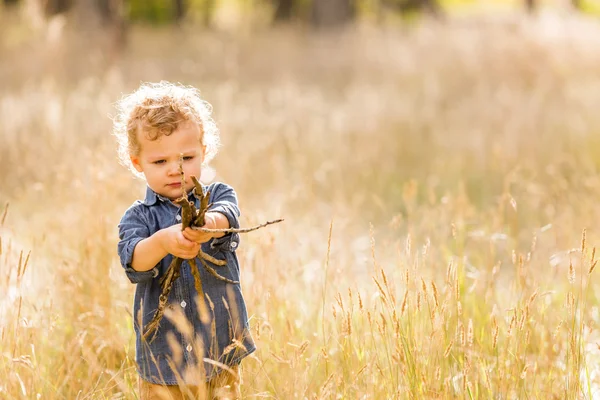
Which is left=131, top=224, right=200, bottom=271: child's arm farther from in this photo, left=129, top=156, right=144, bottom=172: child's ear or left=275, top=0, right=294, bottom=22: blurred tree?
left=275, top=0, right=294, bottom=22: blurred tree

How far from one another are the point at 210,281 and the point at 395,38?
37.2 feet

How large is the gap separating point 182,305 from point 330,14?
1384 centimetres

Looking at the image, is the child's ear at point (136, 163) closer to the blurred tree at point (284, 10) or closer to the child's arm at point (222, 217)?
the child's arm at point (222, 217)

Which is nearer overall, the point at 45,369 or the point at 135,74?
the point at 45,369

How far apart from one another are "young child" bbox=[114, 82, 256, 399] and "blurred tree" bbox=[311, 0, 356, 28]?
13464 mm

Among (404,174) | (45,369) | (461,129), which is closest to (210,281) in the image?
(45,369)

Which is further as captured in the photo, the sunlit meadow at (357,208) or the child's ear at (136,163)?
the sunlit meadow at (357,208)

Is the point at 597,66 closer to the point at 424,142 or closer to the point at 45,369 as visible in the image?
the point at 424,142

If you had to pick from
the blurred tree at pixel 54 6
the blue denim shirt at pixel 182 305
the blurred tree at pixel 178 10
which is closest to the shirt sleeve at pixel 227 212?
the blue denim shirt at pixel 182 305

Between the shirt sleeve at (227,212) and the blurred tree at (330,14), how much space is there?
13.4 meters

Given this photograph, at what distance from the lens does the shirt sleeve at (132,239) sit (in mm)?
2365

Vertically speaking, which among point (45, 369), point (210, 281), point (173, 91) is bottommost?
point (45, 369)

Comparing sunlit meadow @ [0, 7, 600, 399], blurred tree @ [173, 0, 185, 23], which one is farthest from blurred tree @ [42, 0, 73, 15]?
blurred tree @ [173, 0, 185, 23]

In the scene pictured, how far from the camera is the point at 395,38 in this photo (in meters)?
13.3
